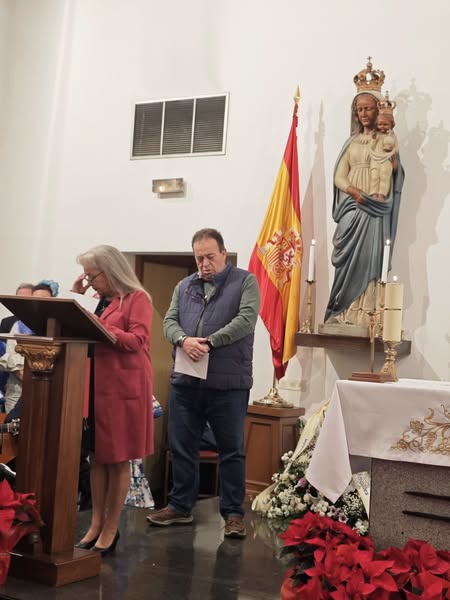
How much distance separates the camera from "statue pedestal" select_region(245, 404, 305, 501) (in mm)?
5102

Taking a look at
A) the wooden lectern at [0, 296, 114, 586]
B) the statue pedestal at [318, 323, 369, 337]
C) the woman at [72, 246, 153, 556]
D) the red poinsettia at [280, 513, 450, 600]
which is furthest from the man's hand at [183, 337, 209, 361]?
the statue pedestal at [318, 323, 369, 337]

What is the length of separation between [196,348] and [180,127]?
3174mm

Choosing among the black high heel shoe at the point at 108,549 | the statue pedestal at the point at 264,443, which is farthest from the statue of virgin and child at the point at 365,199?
the black high heel shoe at the point at 108,549

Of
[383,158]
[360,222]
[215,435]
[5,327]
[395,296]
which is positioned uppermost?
[383,158]

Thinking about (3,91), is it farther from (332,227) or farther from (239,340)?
(239,340)

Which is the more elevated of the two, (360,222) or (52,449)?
(360,222)

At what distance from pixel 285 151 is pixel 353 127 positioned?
22.1 inches

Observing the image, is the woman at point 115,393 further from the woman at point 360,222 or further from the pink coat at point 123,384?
the woman at point 360,222

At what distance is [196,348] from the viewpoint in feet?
12.6

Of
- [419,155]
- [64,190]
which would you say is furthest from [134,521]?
[64,190]

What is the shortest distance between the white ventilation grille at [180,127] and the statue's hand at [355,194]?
1381 millimetres

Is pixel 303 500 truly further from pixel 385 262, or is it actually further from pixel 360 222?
pixel 360 222

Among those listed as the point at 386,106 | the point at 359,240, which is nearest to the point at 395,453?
the point at 359,240

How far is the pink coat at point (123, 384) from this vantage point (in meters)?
3.28
